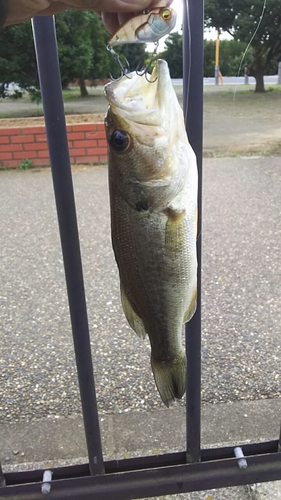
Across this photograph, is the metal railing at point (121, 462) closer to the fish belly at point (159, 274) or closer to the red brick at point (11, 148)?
the fish belly at point (159, 274)

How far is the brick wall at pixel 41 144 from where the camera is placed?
7094 millimetres

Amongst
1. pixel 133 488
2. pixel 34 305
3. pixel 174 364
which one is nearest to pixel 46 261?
pixel 34 305

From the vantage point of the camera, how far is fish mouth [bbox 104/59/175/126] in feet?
3.67

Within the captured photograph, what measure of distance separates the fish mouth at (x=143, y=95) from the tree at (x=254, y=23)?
570 centimetres

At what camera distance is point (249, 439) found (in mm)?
2334

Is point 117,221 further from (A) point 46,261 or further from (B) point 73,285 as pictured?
(A) point 46,261

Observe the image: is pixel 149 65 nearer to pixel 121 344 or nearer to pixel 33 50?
pixel 121 344

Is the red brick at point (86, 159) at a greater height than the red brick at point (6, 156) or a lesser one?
lesser

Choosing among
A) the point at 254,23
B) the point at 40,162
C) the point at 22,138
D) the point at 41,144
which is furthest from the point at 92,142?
the point at 254,23

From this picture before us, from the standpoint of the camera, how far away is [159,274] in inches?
50.8

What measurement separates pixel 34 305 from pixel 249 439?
2012 millimetres

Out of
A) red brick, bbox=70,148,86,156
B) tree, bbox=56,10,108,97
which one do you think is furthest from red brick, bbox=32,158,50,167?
tree, bbox=56,10,108,97

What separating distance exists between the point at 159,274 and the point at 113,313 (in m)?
2.31

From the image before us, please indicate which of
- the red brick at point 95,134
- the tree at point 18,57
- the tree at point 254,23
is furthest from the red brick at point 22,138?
the tree at point 254,23
